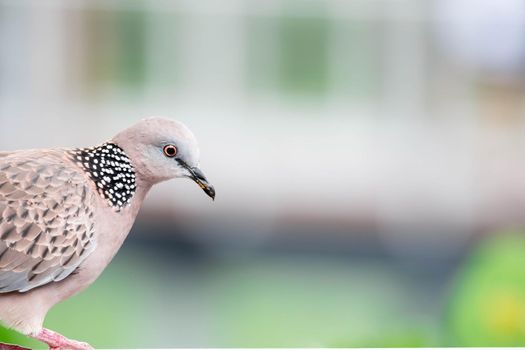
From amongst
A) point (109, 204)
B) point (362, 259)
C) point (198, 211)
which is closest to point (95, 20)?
point (198, 211)

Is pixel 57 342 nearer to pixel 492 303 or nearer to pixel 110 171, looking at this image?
pixel 110 171

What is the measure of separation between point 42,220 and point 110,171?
99mm

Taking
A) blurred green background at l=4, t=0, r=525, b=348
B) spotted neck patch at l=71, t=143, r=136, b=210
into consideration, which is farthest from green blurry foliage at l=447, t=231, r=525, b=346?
blurred green background at l=4, t=0, r=525, b=348

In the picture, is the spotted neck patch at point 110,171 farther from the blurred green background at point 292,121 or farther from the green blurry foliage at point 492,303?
the blurred green background at point 292,121

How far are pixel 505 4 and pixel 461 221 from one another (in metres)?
1.21

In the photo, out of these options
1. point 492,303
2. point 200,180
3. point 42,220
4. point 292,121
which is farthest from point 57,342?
point 292,121

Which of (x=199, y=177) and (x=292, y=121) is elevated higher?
(x=199, y=177)

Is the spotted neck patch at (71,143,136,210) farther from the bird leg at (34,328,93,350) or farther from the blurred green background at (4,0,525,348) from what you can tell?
the blurred green background at (4,0,525,348)

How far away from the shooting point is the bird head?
131cm

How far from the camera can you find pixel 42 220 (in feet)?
4.53

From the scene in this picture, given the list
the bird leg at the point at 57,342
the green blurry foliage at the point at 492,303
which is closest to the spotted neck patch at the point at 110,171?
the bird leg at the point at 57,342

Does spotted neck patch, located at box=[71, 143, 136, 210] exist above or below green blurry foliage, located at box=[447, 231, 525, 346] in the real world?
above

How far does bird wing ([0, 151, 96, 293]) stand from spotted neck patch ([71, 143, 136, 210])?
16 millimetres

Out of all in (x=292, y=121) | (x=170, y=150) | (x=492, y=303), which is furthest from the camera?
(x=292, y=121)
